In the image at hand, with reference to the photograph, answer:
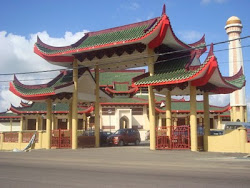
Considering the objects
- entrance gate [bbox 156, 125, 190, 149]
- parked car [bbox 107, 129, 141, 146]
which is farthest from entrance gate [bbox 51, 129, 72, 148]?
entrance gate [bbox 156, 125, 190, 149]

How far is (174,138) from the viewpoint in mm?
→ 18469

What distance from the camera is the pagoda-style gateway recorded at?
687 inches

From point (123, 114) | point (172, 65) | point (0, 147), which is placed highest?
point (172, 65)

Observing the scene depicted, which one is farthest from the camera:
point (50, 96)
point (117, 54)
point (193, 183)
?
point (50, 96)

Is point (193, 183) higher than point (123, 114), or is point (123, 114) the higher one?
point (123, 114)

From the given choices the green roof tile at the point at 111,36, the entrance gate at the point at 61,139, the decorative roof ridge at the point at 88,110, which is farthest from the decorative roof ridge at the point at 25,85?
the decorative roof ridge at the point at 88,110

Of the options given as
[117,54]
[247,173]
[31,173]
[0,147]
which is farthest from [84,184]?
[0,147]

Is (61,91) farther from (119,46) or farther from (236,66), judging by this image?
(236,66)

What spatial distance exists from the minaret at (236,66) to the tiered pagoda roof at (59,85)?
20840 millimetres

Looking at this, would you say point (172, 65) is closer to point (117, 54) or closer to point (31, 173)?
point (117, 54)

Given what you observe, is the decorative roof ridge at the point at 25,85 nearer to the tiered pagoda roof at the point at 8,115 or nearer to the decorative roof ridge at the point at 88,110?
the decorative roof ridge at the point at 88,110

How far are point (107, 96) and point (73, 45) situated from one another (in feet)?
19.3

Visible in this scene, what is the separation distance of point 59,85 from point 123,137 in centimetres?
797

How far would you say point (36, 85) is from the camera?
2281 centimetres
